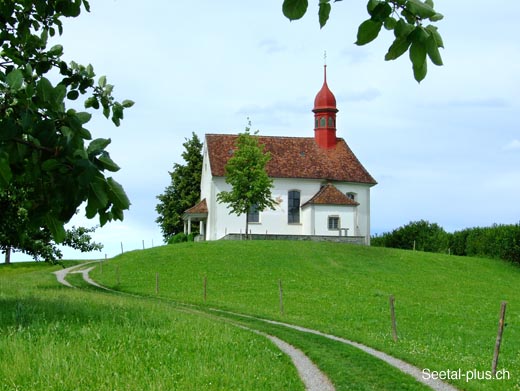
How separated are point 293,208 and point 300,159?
16.3 feet

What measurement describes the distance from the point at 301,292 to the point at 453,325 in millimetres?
10370

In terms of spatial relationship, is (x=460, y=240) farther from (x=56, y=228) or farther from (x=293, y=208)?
(x=56, y=228)

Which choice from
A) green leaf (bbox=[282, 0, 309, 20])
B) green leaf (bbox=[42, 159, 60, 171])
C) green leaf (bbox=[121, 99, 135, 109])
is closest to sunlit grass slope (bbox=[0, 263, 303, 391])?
green leaf (bbox=[121, 99, 135, 109])

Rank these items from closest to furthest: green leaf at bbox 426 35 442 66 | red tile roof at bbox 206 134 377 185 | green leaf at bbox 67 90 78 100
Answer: green leaf at bbox 426 35 442 66 → green leaf at bbox 67 90 78 100 → red tile roof at bbox 206 134 377 185

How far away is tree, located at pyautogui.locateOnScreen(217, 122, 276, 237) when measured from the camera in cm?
5403

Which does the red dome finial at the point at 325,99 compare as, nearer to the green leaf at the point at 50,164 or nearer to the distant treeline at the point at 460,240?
the distant treeline at the point at 460,240

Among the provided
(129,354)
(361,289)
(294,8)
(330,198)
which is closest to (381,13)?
(294,8)

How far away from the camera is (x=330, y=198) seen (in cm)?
5750

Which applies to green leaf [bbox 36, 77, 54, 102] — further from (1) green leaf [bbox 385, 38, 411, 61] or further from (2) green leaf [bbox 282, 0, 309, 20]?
(1) green leaf [bbox 385, 38, 411, 61]

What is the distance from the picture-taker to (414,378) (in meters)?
12.8

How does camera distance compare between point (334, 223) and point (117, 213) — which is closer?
point (117, 213)

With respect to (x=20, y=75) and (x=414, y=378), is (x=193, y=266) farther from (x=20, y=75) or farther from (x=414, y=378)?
(x=20, y=75)

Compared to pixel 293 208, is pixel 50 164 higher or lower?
lower

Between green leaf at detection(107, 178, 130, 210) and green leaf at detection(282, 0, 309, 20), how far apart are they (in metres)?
1.10
